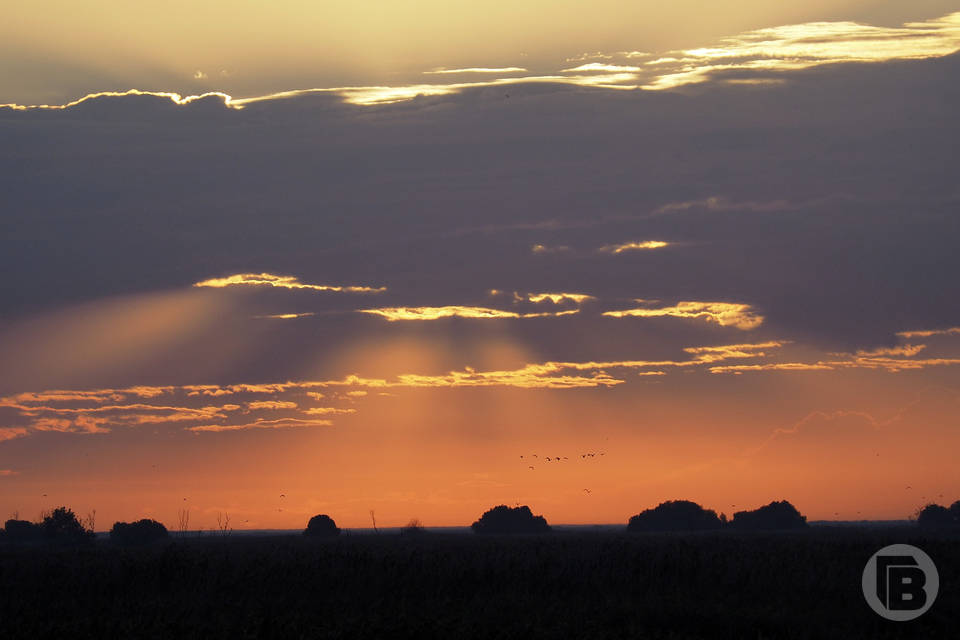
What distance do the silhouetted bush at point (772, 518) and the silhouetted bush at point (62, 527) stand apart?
2525 inches

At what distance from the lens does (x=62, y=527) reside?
8338 centimetres

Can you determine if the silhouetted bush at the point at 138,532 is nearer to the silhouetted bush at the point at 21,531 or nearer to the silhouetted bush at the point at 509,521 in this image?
the silhouetted bush at the point at 21,531

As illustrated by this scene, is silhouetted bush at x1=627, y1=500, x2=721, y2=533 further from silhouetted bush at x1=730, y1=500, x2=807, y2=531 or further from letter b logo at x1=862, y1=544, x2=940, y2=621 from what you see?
letter b logo at x1=862, y1=544, x2=940, y2=621

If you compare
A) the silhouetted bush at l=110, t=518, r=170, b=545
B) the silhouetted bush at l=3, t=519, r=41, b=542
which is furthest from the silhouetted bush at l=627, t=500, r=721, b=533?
the silhouetted bush at l=3, t=519, r=41, b=542

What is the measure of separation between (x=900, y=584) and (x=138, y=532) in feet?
230

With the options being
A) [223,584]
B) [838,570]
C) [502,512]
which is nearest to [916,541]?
[838,570]

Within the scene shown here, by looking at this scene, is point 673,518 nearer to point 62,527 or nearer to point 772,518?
point 772,518

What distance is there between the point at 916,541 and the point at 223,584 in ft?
109

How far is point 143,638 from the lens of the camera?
25.2 m

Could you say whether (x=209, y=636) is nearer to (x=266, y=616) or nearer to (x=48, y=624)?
(x=266, y=616)

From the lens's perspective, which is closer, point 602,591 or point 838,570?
point 602,591

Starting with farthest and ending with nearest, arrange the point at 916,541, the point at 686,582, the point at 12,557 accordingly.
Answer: the point at 916,541 < the point at 12,557 < the point at 686,582

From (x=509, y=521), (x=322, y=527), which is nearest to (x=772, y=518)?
(x=509, y=521)

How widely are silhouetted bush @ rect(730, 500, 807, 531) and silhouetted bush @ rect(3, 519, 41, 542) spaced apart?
217 ft
